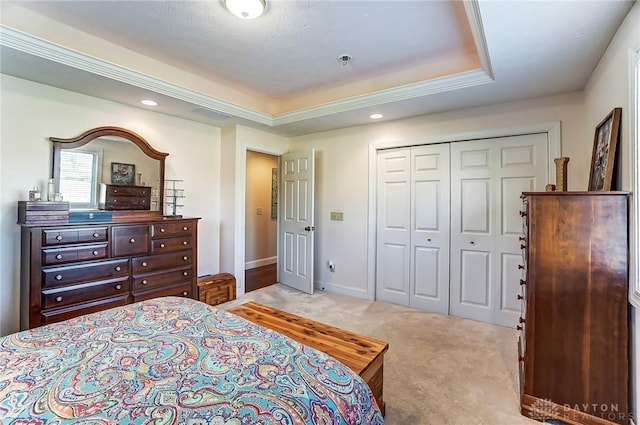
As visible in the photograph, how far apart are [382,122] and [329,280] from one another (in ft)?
7.48

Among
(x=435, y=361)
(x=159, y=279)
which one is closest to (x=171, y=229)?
(x=159, y=279)

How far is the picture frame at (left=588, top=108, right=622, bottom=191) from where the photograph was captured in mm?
1818

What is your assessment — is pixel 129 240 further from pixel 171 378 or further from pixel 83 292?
pixel 171 378

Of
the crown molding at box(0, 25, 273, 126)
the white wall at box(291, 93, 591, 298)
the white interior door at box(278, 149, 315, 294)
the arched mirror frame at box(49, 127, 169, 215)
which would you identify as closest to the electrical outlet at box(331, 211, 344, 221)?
the white wall at box(291, 93, 591, 298)

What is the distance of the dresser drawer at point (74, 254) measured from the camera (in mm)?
2479

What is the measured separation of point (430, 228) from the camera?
3613 millimetres

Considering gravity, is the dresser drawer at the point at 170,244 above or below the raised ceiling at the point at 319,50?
below

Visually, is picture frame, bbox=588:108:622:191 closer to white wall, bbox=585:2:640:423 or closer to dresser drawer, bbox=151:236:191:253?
white wall, bbox=585:2:640:423

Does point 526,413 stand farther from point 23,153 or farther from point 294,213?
point 23,153

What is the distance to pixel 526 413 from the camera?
1825 millimetres

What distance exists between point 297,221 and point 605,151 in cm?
335

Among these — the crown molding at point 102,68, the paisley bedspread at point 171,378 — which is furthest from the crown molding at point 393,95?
the paisley bedspread at point 171,378

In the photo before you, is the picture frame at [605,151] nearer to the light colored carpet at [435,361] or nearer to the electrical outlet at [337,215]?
the light colored carpet at [435,361]

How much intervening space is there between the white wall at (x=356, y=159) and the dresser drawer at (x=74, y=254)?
8.64 feet
